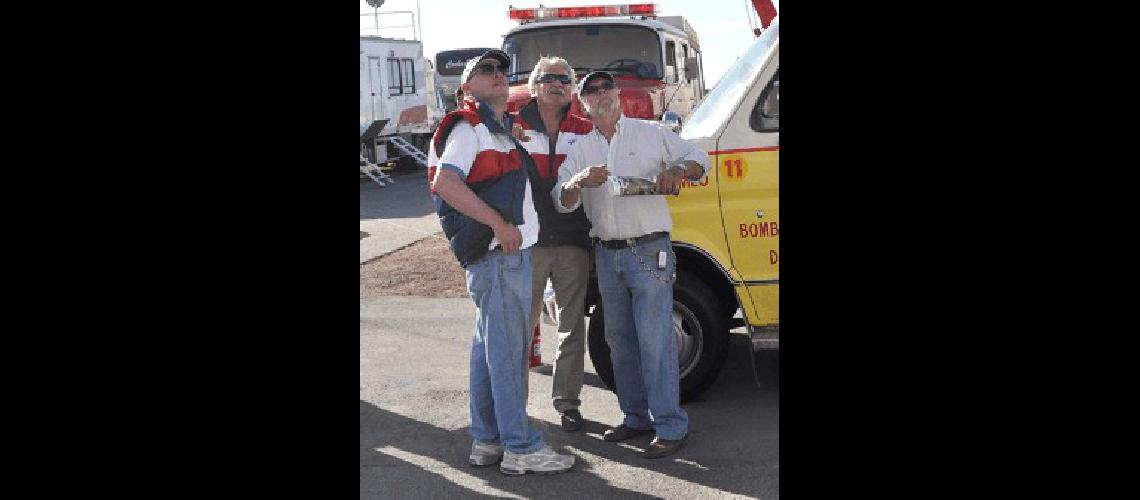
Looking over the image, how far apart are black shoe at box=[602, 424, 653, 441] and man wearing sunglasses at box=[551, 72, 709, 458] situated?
0.24 meters

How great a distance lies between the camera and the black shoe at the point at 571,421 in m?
5.77

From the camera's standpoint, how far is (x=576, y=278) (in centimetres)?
566

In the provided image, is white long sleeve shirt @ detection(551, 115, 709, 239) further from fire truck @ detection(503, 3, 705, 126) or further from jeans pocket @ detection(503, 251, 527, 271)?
fire truck @ detection(503, 3, 705, 126)

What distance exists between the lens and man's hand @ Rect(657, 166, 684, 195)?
4.95 meters

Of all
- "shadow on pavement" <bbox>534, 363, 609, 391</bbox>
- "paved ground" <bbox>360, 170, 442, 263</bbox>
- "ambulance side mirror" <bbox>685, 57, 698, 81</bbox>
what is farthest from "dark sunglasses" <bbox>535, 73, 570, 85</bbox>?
"ambulance side mirror" <bbox>685, 57, 698, 81</bbox>

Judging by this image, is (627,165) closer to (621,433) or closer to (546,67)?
(546,67)

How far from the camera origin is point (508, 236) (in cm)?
475

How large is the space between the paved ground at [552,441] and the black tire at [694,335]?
17 centimetres

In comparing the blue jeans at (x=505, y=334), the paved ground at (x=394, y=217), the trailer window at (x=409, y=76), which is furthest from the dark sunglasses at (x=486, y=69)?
the trailer window at (x=409, y=76)

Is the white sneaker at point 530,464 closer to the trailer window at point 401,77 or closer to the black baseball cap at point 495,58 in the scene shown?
the black baseball cap at point 495,58

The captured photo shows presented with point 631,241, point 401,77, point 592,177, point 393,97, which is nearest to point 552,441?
point 631,241

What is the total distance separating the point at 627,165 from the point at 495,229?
0.75 meters
